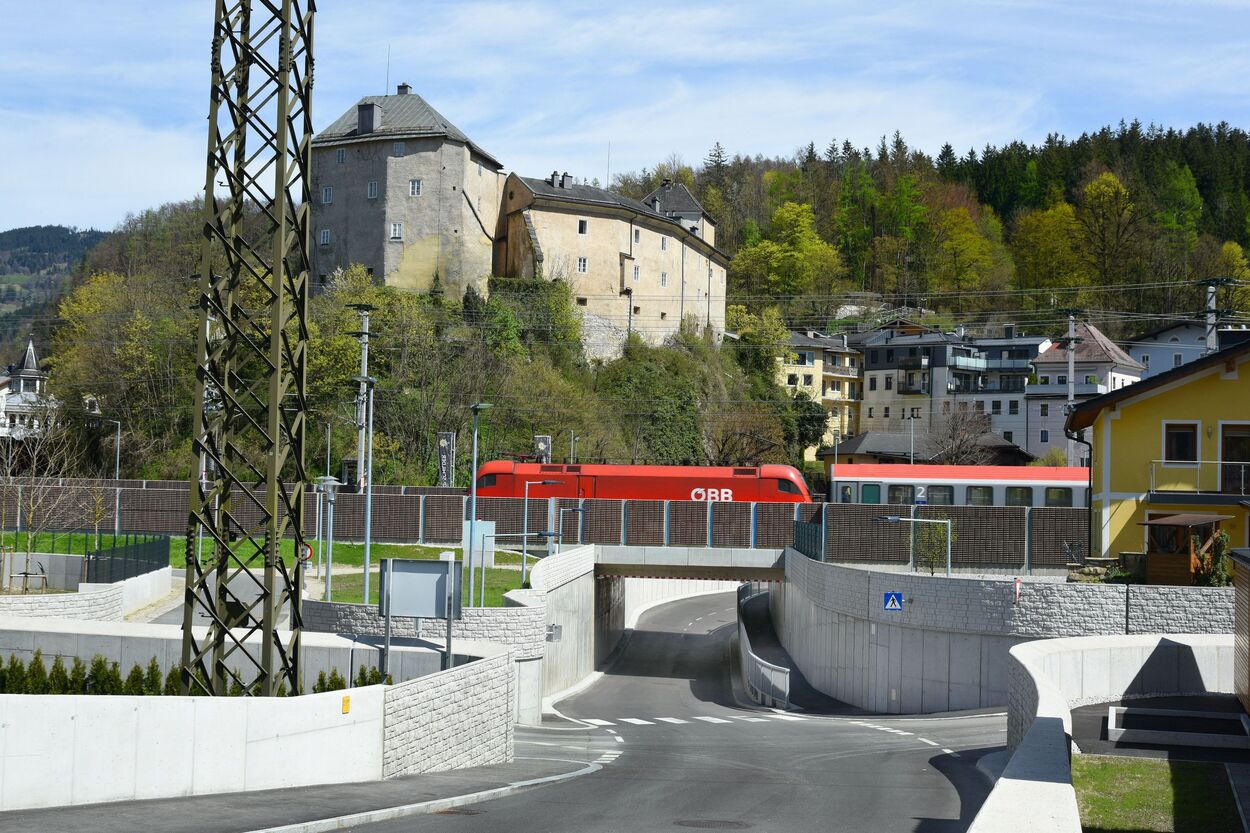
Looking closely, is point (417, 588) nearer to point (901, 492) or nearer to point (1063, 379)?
point (901, 492)

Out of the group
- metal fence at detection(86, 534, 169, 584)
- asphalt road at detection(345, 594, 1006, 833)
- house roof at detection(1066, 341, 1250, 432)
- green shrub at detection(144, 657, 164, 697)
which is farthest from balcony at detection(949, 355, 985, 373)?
green shrub at detection(144, 657, 164, 697)

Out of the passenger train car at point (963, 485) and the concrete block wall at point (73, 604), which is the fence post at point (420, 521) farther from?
the concrete block wall at point (73, 604)

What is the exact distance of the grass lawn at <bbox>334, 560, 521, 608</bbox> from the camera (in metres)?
36.2

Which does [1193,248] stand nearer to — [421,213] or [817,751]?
[421,213]

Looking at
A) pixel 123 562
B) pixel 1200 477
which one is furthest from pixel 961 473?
pixel 123 562

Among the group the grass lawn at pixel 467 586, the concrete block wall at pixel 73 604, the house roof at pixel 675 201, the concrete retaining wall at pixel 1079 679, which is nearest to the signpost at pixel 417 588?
the concrete retaining wall at pixel 1079 679

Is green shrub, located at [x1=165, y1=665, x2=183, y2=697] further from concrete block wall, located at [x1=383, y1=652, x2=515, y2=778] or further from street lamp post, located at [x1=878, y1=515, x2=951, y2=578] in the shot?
street lamp post, located at [x1=878, y1=515, x2=951, y2=578]

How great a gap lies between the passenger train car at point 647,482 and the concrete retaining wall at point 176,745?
124ft

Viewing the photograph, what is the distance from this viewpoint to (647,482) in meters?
55.2

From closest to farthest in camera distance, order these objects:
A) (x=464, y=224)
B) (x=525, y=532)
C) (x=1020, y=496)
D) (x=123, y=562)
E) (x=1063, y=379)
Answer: (x=123, y=562), (x=525, y=532), (x=1020, y=496), (x=464, y=224), (x=1063, y=379)

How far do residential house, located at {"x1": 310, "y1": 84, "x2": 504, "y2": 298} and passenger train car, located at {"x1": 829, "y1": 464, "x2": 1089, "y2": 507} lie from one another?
5126 cm

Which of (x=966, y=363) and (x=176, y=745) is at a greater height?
(x=966, y=363)

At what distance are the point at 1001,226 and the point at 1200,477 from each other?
414 feet

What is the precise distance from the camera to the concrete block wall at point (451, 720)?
1741 cm
